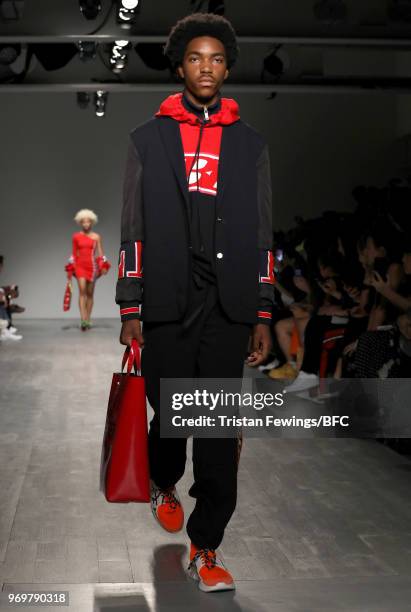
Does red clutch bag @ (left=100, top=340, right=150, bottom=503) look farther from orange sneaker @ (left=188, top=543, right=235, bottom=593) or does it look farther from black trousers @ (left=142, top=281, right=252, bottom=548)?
orange sneaker @ (left=188, top=543, right=235, bottom=593)

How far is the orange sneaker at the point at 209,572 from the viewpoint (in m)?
2.00

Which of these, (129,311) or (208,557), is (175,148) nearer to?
(129,311)

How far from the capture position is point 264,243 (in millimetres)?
2082

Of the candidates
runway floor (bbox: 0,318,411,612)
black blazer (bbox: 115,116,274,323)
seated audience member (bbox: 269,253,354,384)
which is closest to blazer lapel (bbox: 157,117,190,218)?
black blazer (bbox: 115,116,274,323)

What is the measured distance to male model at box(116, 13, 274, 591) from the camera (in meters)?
2.01

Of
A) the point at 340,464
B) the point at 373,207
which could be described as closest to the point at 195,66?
the point at 340,464

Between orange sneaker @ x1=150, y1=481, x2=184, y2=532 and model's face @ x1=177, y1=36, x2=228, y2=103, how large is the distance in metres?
0.97

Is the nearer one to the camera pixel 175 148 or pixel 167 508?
pixel 175 148

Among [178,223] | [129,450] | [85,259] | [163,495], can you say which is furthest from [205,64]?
[85,259]

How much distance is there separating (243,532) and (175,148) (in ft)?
3.49

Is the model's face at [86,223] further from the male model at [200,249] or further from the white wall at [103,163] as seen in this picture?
the male model at [200,249]

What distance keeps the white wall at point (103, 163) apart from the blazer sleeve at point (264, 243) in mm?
9360

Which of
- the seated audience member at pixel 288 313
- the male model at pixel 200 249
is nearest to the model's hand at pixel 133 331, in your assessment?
the male model at pixel 200 249

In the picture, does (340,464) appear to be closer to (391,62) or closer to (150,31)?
(150,31)
